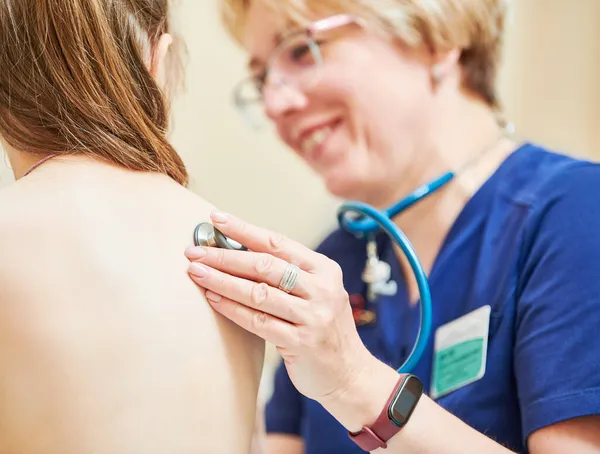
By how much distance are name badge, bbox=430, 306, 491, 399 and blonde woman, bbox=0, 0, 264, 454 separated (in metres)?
0.36

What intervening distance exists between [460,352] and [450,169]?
1.11 feet

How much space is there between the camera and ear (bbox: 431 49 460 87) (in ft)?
3.94

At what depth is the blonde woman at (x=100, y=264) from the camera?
631 mm

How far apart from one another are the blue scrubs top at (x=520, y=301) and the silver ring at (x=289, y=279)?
0.37 metres

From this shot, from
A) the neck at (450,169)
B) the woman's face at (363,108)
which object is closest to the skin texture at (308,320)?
A: the neck at (450,169)

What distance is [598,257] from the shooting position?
0.85 meters

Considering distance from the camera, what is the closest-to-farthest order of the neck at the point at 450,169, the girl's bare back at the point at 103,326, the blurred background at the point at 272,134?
the girl's bare back at the point at 103,326 → the neck at the point at 450,169 → the blurred background at the point at 272,134

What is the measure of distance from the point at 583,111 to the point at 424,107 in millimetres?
1175

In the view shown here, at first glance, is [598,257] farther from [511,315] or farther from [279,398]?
[279,398]

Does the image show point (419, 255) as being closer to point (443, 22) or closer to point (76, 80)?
point (443, 22)

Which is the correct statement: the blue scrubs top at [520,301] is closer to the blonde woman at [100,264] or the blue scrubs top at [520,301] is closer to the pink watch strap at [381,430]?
the pink watch strap at [381,430]

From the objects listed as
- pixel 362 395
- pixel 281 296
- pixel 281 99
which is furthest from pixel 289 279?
pixel 281 99

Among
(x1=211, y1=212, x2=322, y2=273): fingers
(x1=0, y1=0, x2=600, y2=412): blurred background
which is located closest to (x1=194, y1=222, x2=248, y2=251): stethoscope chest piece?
(x1=211, y1=212, x2=322, y2=273): fingers

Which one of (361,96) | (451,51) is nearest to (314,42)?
(361,96)
